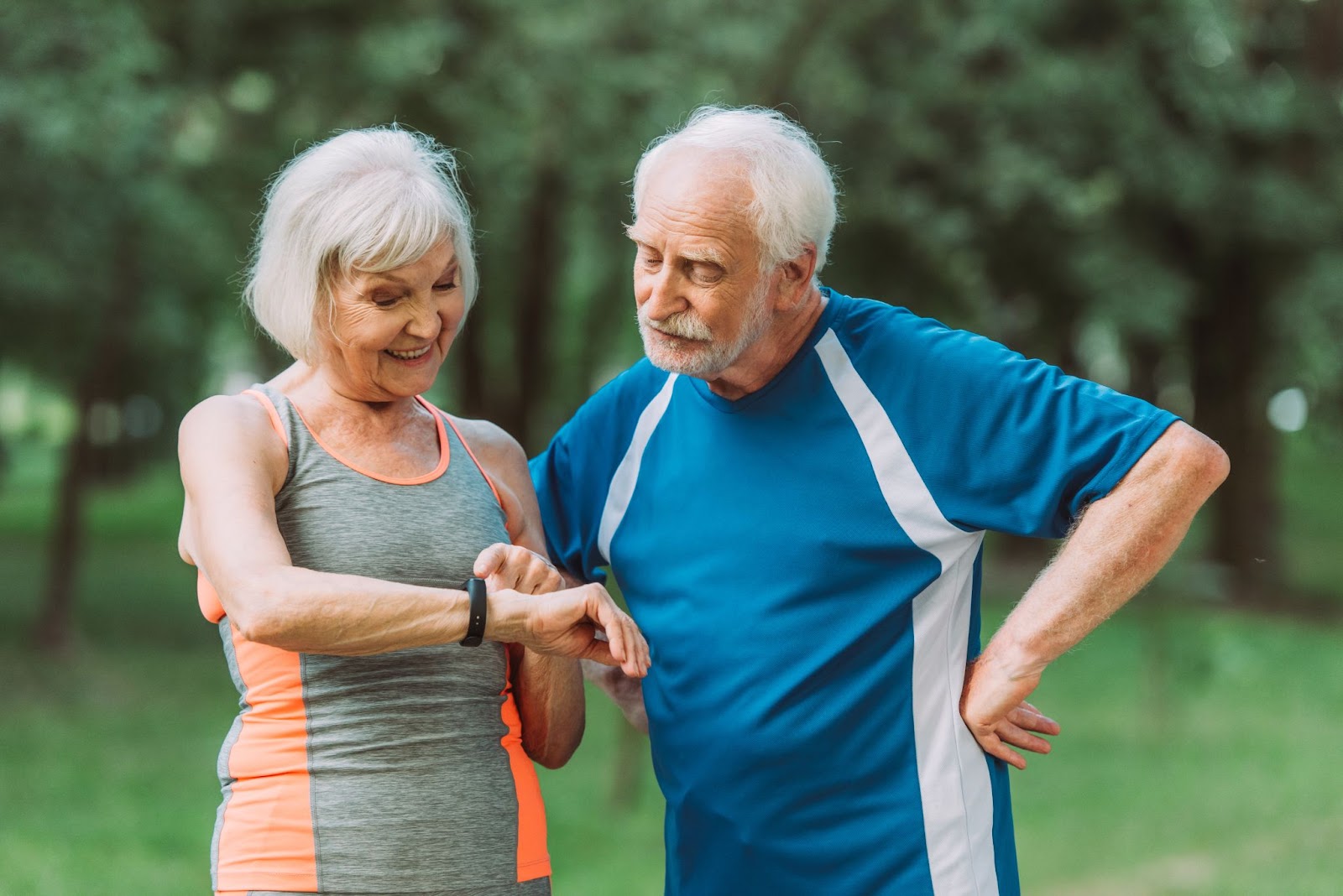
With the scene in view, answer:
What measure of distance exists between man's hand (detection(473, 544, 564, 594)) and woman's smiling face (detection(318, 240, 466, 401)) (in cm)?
33

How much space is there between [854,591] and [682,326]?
59 cm

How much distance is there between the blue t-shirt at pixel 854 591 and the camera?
2572 millimetres

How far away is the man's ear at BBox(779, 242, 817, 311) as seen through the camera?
271cm

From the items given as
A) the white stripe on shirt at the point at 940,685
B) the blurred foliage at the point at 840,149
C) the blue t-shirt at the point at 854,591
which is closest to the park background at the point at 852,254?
the blurred foliage at the point at 840,149

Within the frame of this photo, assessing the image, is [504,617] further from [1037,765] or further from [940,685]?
[1037,765]

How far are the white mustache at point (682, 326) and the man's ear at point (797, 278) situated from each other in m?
0.19

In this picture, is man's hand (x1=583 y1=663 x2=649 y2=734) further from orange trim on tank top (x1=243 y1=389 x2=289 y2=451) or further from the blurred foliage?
the blurred foliage

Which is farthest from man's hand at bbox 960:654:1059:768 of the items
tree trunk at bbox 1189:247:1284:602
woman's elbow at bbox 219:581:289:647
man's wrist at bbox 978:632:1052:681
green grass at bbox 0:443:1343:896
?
tree trunk at bbox 1189:247:1284:602

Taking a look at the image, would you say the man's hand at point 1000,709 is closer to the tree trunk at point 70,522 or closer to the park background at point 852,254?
the park background at point 852,254

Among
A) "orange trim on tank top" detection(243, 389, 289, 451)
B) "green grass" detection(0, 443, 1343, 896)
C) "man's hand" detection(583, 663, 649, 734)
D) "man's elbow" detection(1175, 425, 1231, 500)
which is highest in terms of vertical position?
"orange trim on tank top" detection(243, 389, 289, 451)

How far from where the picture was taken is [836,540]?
2645 millimetres

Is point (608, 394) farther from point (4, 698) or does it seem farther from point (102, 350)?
point (102, 350)

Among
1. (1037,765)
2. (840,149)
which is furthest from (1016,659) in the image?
(840,149)

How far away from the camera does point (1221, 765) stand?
9297mm
